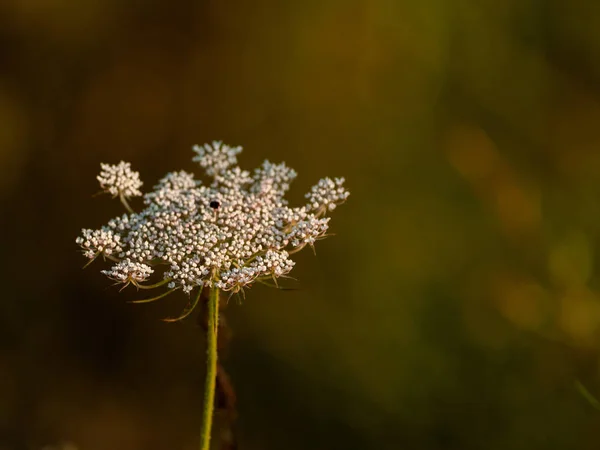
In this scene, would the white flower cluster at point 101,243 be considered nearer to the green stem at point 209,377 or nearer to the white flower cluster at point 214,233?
the white flower cluster at point 214,233

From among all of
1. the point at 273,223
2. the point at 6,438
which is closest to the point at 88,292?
the point at 6,438

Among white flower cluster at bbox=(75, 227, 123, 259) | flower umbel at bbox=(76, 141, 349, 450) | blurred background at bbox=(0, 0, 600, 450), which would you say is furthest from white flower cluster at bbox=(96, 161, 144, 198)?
blurred background at bbox=(0, 0, 600, 450)

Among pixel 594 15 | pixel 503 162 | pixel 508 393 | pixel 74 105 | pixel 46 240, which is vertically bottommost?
pixel 508 393

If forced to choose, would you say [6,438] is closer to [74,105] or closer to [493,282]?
[74,105]

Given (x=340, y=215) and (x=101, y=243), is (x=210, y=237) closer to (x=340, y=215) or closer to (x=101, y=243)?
(x=101, y=243)

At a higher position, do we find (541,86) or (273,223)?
(541,86)

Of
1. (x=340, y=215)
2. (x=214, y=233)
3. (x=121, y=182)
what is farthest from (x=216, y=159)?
(x=340, y=215)
